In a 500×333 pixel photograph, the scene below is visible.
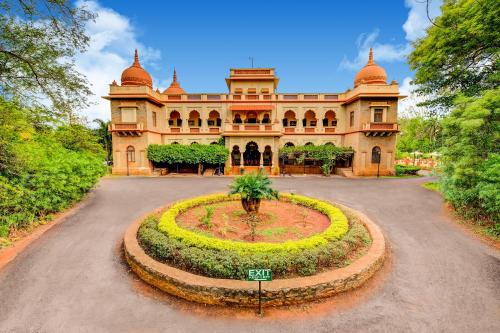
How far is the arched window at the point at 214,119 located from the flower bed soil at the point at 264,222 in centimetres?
1873

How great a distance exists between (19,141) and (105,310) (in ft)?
24.7

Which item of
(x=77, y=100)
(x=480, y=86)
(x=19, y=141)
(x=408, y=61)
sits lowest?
(x=19, y=141)

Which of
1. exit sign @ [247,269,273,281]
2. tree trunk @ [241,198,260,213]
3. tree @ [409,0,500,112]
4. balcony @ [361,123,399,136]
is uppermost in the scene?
tree @ [409,0,500,112]

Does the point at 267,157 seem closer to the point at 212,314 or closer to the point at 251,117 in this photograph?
the point at 251,117

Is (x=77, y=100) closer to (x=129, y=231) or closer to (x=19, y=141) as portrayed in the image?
(x=19, y=141)

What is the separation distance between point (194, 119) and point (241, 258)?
82.0ft

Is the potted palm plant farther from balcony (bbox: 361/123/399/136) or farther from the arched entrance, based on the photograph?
the arched entrance

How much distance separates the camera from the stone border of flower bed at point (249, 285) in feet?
15.1

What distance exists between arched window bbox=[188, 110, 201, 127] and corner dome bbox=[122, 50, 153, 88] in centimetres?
567

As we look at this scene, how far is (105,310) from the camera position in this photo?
454 cm

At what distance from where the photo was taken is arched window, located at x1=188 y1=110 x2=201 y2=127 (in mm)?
27688

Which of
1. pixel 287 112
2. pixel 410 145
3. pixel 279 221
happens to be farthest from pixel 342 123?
pixel 279 221

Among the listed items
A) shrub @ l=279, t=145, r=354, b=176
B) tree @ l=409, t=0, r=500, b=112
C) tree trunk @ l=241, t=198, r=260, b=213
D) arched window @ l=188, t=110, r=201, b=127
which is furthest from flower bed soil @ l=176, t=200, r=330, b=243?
arched window @ l=188, t=110, r=201, b=127

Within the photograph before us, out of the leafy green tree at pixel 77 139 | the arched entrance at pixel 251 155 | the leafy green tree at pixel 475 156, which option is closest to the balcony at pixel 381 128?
the arched entrance at pixel 251 155
